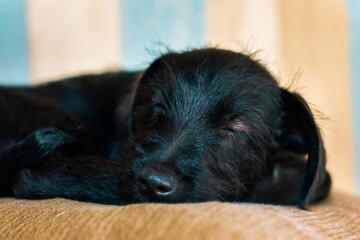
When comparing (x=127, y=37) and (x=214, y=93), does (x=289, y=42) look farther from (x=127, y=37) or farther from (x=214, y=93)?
(x=214, y=93)

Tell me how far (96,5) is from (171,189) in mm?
2371

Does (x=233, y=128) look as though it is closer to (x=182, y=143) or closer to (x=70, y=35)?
(x=182, y=143)

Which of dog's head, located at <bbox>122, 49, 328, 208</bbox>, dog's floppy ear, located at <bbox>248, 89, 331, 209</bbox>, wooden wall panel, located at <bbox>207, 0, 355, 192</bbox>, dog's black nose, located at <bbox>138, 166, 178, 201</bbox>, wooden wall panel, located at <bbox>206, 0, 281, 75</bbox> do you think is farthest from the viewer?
wooden wall panel, located at <bbox>207, 0, 355, 192</bbox>

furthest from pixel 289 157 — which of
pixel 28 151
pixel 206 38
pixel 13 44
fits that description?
pixel 13 44

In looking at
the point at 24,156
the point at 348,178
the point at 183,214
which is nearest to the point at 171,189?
the point at 183,214

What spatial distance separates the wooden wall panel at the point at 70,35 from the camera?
3211 mm

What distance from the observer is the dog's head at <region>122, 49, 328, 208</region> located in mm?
1420

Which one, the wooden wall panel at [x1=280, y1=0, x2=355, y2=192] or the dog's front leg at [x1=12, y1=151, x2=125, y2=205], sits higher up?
the wooden wall panel at [x1=280, y1=0, x2=355, y2=192]

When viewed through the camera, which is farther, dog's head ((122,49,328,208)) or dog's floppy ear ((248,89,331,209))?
dog's floppy ear ((248,89,331,209))

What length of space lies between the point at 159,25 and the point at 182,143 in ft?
6.67

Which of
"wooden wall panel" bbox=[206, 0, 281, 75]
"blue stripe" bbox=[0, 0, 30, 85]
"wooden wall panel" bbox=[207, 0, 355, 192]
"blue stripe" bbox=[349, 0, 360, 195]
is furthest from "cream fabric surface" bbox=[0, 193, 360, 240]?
"blue stripe" bbox=[349, 0, 360, 195]

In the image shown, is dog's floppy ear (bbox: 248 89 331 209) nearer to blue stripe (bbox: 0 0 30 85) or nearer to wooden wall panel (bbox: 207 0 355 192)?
wooden wall panel (bbox: 207 0 355 192)

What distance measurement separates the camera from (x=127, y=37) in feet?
10.8

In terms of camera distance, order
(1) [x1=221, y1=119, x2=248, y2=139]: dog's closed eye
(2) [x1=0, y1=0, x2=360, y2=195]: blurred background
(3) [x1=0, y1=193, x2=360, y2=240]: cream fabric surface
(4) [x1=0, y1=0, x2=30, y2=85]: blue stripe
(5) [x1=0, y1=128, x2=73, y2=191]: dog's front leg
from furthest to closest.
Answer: (2) [x1=0, y1=0, x2=360, y2=195]: blurred background → (4) [x1=0, y1=0, x2=30, y2=85]: blue stripe → (1) [x1=221, y1=119, x2=248, y2=139]: dog's closed eye → (5) [x1=0, y1=128, x2=73, y2=191]: dog's front leg → (3) [x1=0, y1=193, x2=360, y2=240]: cream fabric surface
